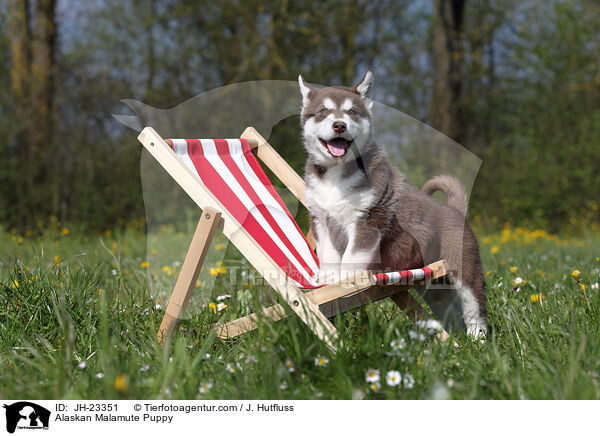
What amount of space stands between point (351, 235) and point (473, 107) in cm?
873

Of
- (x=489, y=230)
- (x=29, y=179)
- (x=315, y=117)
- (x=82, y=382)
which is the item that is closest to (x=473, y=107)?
(x=489, y=230)

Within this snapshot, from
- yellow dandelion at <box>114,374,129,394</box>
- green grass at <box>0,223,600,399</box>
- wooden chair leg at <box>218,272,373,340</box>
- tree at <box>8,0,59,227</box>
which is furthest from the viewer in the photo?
tree at <box>8,0,59,227</box>

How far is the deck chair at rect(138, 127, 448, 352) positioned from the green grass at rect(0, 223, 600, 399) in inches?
Answer: 3.6

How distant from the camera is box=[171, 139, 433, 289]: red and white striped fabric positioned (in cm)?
286

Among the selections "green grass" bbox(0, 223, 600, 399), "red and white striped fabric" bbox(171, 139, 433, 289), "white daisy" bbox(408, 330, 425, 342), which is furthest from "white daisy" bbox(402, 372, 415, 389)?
"red and white striped fabric" bbox(171, 139, 433, 289)

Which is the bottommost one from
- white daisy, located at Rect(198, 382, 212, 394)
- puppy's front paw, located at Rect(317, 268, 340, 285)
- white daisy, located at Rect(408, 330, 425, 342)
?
white daisy, located at Rect(198, 382, 212, 394)

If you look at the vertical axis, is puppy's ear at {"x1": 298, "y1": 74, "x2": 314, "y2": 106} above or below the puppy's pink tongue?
above

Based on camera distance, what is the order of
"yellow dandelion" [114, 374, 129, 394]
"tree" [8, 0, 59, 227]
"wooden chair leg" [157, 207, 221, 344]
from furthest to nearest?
1. "tree" [8, 0, 59, 227]
2. "wooden chair leg" [157, 207, 221, 344]
3. "yellow dandelion" [114, 374, 129, 394]

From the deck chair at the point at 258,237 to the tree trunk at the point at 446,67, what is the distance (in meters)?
3.59

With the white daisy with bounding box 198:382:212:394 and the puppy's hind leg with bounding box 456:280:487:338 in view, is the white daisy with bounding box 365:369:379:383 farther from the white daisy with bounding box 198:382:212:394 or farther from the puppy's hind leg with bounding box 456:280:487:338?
the puppy's hind leg with bounding box 456:280:487:338

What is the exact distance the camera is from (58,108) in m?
9.05

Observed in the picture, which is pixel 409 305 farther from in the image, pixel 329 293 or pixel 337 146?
pixel 337 146
